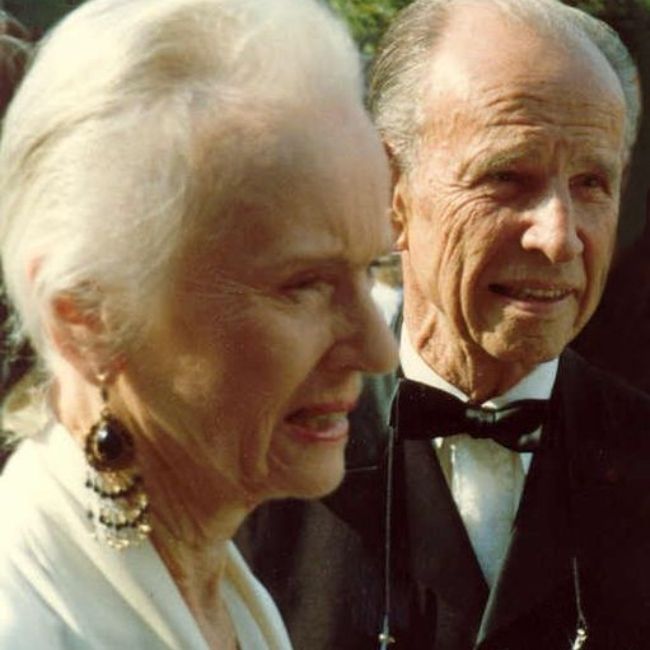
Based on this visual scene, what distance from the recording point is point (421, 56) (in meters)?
3.22

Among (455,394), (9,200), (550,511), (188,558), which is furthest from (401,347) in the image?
(9,200)

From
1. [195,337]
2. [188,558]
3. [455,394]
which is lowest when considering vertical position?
[455,394]

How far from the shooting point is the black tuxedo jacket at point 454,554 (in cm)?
293

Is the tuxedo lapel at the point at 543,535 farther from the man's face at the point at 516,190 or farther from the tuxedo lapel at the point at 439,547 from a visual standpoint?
the man's face at the point at 516,190

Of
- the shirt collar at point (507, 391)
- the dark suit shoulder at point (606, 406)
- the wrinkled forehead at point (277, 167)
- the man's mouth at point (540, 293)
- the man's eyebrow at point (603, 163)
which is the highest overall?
the wrinkled forehead at point (277, 167)

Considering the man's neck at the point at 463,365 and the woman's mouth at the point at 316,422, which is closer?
the woman's mouth at the point at 316,422

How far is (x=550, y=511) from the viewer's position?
3.02m

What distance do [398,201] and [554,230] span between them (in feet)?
1.31

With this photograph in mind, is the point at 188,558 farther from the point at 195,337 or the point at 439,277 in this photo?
the point at 439,277

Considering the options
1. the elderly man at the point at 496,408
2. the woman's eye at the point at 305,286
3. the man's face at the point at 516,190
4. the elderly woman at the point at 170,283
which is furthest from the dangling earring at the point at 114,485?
the man's face at the point at 516,190

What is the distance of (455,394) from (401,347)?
158 mm

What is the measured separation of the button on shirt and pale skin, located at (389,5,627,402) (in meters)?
0.03

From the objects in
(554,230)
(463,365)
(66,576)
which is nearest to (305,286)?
(66,576)

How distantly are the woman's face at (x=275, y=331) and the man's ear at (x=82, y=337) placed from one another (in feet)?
0.11
